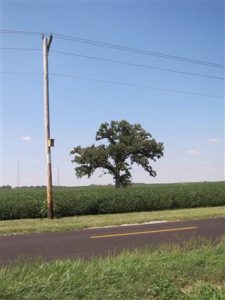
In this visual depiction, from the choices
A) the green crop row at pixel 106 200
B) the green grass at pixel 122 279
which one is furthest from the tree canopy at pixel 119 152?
the green grass at pixel 122 279

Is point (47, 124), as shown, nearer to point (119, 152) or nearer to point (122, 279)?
point (122, 279)

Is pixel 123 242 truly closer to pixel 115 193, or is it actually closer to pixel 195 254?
pixel 195 254

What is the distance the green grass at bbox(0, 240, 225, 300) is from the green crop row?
15.5 m

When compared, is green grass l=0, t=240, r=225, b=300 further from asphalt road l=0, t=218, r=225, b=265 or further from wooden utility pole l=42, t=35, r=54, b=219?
wooden utility pole l=42, t=35, r=54, b=219

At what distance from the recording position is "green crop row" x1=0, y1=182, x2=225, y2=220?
77.2ft

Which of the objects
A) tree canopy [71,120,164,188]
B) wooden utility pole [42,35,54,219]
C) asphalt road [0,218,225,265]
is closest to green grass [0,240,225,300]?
asphalt road [0,218,225,265]

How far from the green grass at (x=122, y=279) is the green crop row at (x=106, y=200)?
15.5 meters

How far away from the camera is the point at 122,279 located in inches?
276

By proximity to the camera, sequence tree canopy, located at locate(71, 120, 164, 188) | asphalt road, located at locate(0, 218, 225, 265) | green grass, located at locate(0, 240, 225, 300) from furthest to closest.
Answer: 1. tree canopy, located at locate(71, 120, 164, 188)
2. asphalt road, located at locate(0, 218, 225, 265)
3. green grass, located at locate(0, 240, 225, 300)

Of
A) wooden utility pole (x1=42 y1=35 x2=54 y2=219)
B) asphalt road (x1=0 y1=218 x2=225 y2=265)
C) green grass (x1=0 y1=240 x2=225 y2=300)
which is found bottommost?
asphalt road (x1=0 y1=218 x2=225 y2=265)

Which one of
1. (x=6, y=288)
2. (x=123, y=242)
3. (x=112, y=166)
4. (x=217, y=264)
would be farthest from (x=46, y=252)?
(x=112, y=166)

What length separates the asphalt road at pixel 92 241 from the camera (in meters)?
11.1

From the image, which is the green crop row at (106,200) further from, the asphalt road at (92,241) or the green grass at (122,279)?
the green grass at (122,279)

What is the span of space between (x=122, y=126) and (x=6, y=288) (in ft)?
188
